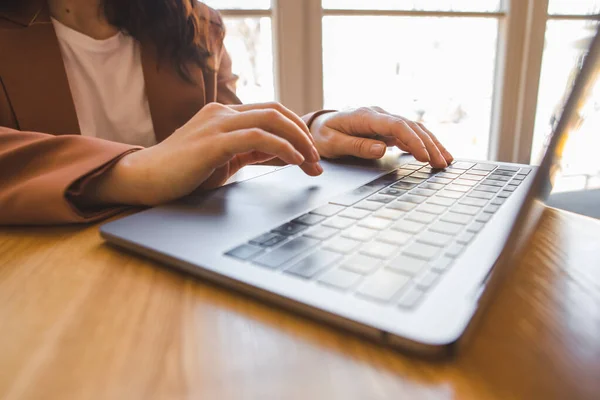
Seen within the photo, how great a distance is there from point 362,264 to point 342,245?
1.3 inches

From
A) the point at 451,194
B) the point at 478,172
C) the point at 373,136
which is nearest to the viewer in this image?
the point at 451,194

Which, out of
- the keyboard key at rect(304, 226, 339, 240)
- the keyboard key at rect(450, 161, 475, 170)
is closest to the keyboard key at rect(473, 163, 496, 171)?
the keyboard key at rect(450, 161, 475, 170)

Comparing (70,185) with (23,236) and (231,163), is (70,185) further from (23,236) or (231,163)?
(231,163)

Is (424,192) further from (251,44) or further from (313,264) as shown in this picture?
(251,44)

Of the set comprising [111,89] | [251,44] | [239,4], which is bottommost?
[111,89]

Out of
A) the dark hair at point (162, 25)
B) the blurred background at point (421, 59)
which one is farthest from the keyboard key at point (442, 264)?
the blurred background at point (421, 59)

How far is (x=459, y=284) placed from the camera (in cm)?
22

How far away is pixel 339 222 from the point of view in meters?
0.33

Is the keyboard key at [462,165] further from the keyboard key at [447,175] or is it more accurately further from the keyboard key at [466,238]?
the keyboard key at [466,238]

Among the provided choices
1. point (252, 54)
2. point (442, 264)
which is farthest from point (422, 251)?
point (252, 54)

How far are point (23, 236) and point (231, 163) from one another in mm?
239

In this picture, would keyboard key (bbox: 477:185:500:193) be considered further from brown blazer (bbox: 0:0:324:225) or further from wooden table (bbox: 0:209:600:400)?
brown blazer (bbox: 0:0:324:225)

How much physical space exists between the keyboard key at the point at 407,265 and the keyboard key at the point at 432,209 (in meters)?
0.11

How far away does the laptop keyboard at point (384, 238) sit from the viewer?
230 millimetres
